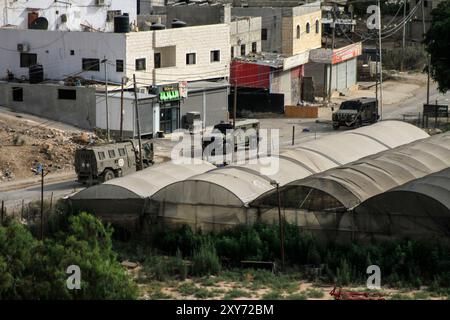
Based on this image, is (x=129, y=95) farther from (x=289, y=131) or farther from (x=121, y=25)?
(x=289, y=131)

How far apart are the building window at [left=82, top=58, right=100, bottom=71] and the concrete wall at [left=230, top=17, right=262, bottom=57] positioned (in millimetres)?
10481

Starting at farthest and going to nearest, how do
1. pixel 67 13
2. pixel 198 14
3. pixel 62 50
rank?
pixel 198 14
pixel 67 13
pixel 62 50

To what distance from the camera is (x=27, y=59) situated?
5288cm

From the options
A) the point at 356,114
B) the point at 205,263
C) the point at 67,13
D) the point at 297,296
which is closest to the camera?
the point at 297,296

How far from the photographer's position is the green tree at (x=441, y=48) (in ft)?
179

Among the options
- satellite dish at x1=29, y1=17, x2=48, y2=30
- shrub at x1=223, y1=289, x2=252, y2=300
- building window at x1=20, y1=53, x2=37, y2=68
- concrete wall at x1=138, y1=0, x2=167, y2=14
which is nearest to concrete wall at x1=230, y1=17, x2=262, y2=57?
concrete wall at x1=138, y1=0, x2=167, y2=14

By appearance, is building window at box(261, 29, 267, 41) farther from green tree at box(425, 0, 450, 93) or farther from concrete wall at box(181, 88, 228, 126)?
concrete wall at box(181, 88, 228, 126)

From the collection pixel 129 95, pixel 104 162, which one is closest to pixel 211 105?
pixel 129 95

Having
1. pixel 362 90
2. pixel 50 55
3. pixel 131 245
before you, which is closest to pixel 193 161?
pixel 131 245

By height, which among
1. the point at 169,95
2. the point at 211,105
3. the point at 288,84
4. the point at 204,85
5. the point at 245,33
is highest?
the point at 245,33

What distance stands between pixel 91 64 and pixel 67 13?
7.26 meters

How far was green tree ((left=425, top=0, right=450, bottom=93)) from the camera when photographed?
54.7m
